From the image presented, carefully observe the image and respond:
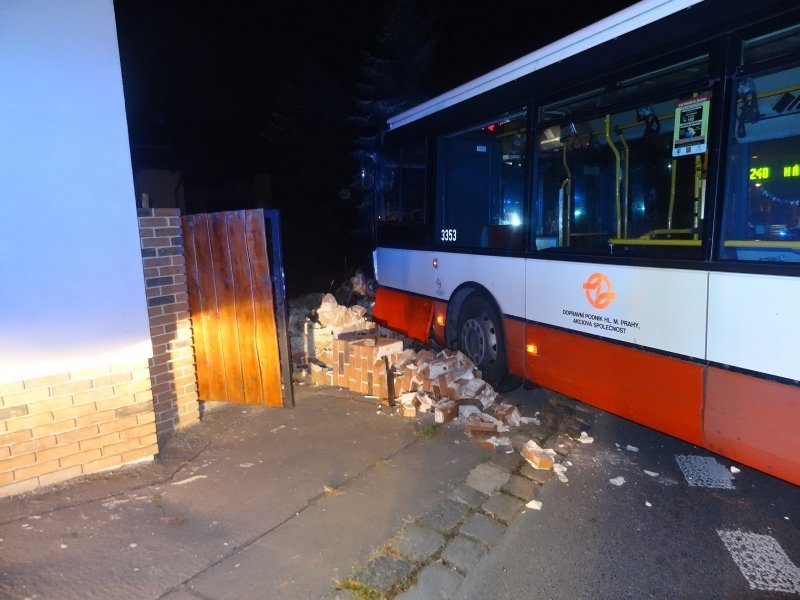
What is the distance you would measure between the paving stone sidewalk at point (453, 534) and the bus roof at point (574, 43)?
3.44m

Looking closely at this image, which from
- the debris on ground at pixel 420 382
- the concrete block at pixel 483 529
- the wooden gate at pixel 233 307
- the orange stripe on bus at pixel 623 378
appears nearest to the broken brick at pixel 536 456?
the debris on ground at pixel 420 382

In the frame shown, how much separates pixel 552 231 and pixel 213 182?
878 inches

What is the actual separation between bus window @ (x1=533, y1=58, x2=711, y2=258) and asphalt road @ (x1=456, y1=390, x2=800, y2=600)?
5.78 ft

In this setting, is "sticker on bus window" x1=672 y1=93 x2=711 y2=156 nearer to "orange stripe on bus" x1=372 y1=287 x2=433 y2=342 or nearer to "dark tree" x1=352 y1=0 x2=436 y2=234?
"orange stripe on bus" x1=372 y1=287 x2=433 y2=342

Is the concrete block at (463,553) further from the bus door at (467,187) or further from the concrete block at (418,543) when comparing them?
the bus door at (467,187)

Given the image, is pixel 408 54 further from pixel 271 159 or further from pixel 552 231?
pixel 552 231

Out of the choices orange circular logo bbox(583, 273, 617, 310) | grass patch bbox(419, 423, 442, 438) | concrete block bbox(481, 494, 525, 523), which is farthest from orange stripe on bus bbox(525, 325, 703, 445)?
concrete block bbox(481, 494, 525, 523)

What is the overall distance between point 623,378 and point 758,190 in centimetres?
162

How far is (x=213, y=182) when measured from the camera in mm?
23906

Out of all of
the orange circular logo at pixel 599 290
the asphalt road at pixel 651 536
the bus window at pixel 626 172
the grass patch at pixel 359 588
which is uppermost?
the bus window at pixel 626 172

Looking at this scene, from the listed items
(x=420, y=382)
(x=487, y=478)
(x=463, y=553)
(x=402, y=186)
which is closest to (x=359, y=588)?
(x=463, y=553)

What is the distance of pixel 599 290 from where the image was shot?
4.09 m

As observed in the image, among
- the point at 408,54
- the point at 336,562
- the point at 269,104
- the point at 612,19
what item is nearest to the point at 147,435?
the point at 336,562

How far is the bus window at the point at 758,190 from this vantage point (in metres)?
3.28
